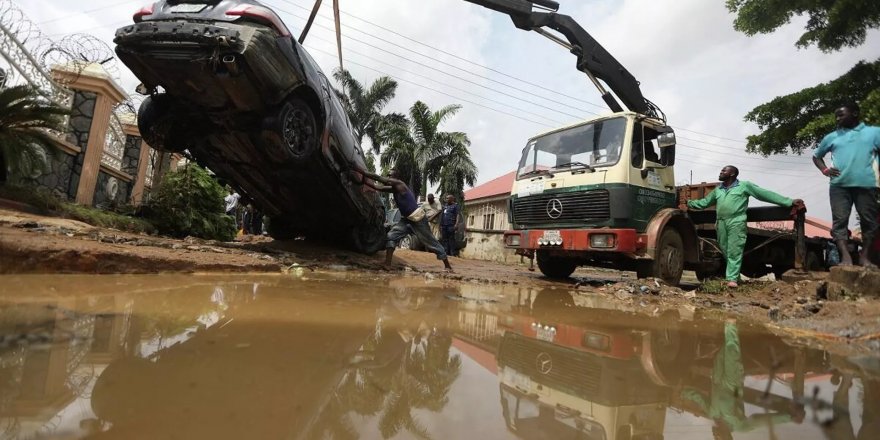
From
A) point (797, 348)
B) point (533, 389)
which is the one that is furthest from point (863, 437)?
point (797, 348)

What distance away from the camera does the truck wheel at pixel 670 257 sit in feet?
18.3

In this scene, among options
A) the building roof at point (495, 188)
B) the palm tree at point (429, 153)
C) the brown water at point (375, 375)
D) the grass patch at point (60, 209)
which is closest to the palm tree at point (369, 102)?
the palm tree at point (429, 153)

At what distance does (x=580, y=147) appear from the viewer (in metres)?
6.07

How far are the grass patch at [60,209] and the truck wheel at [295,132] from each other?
374 centimetres

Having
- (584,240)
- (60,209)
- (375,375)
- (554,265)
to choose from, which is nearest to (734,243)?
(584,240)

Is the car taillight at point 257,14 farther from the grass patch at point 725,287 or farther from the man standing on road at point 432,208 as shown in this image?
the man standing on road at point 432,208

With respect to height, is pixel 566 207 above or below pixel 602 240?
above

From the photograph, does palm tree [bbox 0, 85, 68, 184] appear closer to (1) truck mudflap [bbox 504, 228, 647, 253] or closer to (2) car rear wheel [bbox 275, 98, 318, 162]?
(2) car rear wheel [bbox 275, 98, 318, 162]

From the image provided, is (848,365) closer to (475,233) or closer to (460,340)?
(460,340)

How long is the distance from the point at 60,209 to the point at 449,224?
24.8ft

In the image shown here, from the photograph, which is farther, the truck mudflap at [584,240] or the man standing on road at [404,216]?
the man standing on road at [404,216]

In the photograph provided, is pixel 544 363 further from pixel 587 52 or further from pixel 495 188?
pixel 495 188

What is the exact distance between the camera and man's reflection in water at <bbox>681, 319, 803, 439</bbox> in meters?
1.36

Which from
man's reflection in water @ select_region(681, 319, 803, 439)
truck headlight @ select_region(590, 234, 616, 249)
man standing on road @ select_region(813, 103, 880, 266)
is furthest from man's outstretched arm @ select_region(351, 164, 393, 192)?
man standing on road @ select_region(813, 103, 880, 266)
